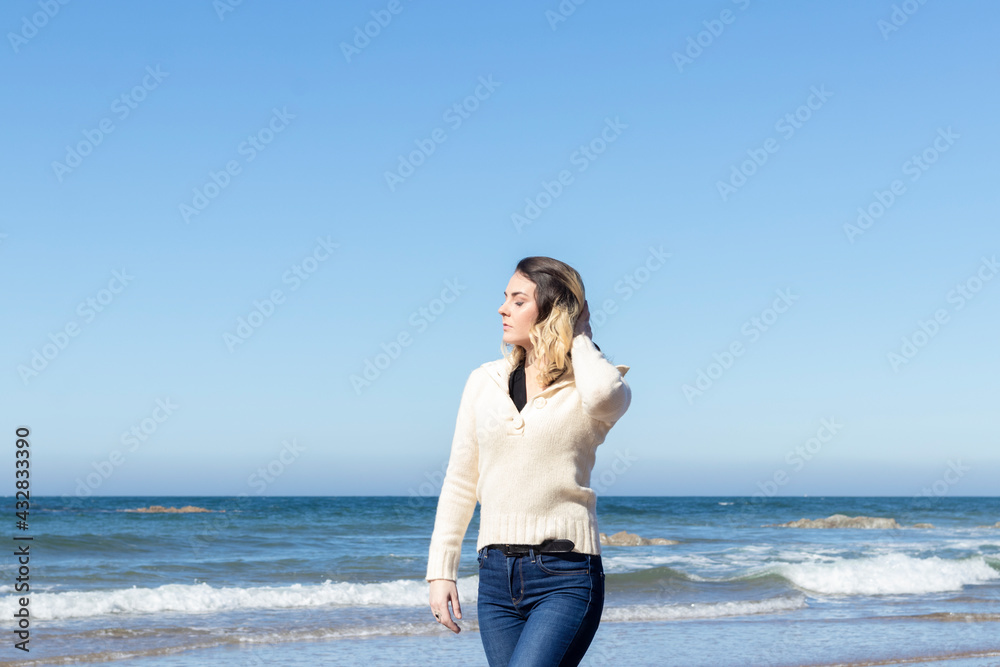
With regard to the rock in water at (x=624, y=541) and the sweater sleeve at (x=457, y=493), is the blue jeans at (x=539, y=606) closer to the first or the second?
the sweater sleeve at (x=457, y=493)

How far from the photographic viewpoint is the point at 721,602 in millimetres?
12586

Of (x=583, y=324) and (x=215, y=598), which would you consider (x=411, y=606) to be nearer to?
(x=215, y=598)

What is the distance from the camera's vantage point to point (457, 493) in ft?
9.34

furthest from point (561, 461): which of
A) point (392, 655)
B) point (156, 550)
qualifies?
point (156, 550)

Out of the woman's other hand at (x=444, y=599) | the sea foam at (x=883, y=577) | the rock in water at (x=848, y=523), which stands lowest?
the sea foam at (x=883, y=577)

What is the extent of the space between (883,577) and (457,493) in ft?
46.2

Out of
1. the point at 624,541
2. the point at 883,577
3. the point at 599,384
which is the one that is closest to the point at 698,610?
the point at 883,577

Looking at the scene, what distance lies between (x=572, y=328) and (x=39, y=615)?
34.5ft

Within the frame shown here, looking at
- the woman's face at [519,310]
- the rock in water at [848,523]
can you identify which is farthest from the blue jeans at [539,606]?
the rock in water at [848,523]

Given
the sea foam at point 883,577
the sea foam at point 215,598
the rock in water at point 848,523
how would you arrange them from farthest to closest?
the rock in water at point 848,523, the sea foam at point 883,577, the sea foam at point 215,598

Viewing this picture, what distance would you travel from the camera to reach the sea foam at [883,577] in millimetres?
14547

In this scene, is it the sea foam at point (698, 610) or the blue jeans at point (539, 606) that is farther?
the sea foam at point (698, 610)

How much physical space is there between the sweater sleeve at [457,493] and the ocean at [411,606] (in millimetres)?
5757

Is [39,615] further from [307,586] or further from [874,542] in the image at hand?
[874,542]
